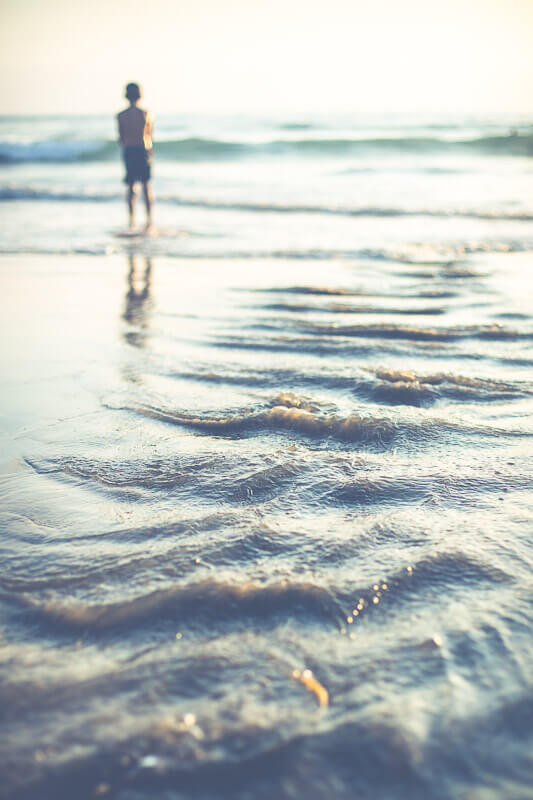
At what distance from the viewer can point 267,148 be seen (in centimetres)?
2377

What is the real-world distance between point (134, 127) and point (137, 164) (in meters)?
0.52

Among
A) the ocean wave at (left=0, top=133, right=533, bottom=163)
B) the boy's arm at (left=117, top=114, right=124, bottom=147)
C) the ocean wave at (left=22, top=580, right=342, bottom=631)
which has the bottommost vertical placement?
the ocean wave at (left=22, top=580, right=342, bottom=631)

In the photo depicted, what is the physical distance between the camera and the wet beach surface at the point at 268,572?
109 cm

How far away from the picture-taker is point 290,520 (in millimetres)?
1773

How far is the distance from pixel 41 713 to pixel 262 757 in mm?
427

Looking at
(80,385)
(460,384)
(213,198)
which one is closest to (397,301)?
(460,384)

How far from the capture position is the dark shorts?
28.2 ft

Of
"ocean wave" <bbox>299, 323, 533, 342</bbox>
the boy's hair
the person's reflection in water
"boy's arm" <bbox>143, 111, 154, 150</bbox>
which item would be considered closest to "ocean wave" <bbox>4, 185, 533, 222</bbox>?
"boy's arm" <bbox>143, 111, 154, 150</bbox>

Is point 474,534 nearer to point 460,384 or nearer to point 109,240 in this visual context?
point 460,384

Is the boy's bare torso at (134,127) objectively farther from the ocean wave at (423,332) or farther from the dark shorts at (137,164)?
the ocean wave at (423,332)

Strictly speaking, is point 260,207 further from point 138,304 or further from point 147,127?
point 138,304

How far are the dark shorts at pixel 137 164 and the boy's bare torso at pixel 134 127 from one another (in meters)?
0.09

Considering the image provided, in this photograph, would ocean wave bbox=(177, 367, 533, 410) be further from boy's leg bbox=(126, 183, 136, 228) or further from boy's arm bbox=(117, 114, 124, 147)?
boy's arm bbox=(117, 114, 124, 147)

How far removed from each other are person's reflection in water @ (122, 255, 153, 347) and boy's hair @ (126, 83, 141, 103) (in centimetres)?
342
